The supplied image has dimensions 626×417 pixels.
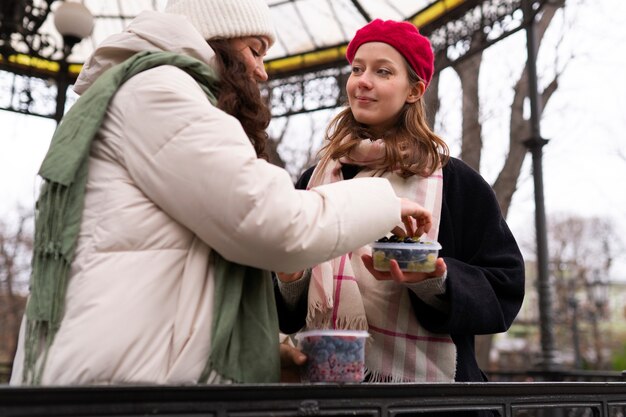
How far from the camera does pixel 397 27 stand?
8.30 ft

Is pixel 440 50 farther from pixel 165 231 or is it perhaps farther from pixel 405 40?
pixel 165 231

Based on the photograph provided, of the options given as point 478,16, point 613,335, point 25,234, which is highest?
point 478,16

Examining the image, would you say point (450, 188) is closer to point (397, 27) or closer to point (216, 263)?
point (397, 27)

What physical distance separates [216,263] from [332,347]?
0.37 m

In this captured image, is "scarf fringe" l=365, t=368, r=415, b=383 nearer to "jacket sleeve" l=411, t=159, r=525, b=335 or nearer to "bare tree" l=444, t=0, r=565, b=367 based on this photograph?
"jacket sleeve" l=411, t=159, r=525, b=335

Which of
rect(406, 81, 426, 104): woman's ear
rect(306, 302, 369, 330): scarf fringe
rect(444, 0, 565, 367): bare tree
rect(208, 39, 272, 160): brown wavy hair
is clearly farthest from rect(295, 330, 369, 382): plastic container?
rect(444, 0, 565, 367): bare tree

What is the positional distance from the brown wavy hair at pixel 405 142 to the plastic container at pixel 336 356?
87 cm

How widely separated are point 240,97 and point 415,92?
3.38ft

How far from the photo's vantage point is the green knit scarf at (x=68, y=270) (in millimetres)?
1459

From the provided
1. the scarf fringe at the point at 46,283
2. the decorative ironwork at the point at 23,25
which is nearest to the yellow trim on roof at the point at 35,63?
the decorative ironwork at the point at 23,25

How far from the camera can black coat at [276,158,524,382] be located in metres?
2.08

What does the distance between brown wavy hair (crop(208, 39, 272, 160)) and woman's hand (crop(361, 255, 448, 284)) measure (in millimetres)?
494

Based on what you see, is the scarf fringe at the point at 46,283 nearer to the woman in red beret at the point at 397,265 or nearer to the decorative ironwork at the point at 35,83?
the woman in red beret at the point at 397,265

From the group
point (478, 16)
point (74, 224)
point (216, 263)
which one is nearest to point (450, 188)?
point (216, 263)
